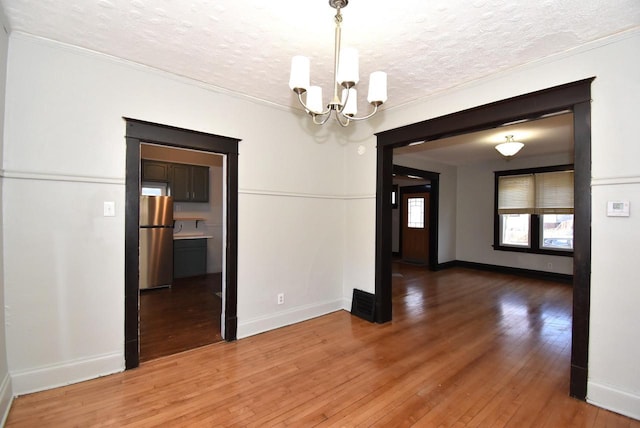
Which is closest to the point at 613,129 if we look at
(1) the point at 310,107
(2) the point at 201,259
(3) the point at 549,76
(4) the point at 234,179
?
(3) the point at 549,76

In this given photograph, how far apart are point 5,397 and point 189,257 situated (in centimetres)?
389

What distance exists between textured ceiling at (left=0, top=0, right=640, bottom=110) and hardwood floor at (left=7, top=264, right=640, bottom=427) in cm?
266

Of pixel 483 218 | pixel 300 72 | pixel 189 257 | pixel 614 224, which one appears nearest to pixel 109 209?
pixel 300 72

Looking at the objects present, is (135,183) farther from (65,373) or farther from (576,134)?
(576,134)

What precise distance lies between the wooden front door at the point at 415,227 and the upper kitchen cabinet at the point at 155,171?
6.21 metres

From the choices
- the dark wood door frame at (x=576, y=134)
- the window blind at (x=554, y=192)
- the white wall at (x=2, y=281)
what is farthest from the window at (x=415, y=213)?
the white wall at (x=2, y=281)

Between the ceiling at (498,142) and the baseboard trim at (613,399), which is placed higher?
the ceiling at (498,142)

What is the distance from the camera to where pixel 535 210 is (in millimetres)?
6164

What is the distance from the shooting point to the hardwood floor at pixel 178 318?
2906 millimetres

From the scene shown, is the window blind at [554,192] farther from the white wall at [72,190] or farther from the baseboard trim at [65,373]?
the baseboard trim at [65,373]

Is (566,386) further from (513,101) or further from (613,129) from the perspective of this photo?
(513,101)

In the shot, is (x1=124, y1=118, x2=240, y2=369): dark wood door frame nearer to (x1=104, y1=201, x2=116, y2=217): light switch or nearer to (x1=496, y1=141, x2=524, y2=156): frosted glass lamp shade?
(x1=104, y1=201, x2=116, y2=217): light switch

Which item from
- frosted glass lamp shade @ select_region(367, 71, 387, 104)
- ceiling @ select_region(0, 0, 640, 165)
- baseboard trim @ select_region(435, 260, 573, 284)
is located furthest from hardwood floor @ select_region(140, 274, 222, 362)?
baseboard trim @ select_region(435, 260, 573, 284)

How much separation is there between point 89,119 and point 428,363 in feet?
11.8
